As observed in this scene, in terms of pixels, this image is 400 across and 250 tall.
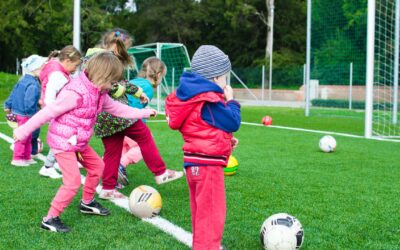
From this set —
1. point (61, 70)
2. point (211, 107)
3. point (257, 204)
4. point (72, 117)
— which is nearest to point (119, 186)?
point (61, 70)

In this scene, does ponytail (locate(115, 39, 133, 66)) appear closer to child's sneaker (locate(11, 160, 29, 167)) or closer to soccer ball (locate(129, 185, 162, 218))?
soccer ball (locate(129, 185, 162, 218))

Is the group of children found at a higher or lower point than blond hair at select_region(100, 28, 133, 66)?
lower

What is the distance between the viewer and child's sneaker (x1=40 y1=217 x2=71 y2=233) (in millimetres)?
4262

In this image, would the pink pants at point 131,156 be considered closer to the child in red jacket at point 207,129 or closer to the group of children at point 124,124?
the group of children at point 124,124

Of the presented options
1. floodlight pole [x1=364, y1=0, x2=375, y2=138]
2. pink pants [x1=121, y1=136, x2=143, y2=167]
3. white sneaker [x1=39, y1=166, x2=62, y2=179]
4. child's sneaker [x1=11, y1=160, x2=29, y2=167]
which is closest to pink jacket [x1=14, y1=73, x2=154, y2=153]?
pink pants [x1=121, y1=136, x2=143, y2=167]

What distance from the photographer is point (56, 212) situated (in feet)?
14.3

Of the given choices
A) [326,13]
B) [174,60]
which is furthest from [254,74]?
[326,13]

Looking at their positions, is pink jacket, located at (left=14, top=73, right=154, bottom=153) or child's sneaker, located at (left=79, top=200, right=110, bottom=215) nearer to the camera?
pink jacket, located at (left=14, top=73, right=154, bottom=153)

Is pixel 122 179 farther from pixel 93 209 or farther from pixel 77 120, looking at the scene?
pixel 77 120

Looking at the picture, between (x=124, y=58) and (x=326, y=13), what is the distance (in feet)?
65.9

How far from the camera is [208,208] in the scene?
346 cm

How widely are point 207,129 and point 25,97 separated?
16.0 feet

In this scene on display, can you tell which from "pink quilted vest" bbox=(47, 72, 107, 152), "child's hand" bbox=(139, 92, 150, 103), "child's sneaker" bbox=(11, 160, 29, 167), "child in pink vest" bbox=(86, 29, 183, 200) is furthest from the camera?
"child's sneaker" bbox=(11, 160, 29, 167)

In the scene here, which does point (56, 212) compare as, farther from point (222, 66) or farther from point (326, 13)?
point (326, 13)
